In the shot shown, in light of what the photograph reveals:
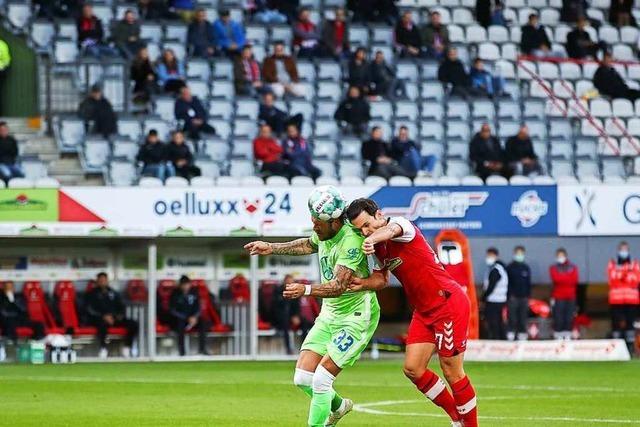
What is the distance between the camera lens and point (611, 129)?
33312mm

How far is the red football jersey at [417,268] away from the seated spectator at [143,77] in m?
17.6

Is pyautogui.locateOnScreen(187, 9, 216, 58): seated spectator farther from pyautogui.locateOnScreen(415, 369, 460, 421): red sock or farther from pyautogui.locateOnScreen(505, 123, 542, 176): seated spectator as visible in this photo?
pyautogui.locateOnScreen(415, 369, 460, 421): red sock

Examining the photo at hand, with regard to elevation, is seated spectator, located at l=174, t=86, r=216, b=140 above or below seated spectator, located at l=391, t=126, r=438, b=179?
above

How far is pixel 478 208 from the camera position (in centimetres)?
2873

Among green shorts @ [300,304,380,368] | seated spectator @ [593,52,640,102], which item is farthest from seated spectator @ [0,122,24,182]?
green shorts @ [300,304,380,368]

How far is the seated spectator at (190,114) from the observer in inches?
1138

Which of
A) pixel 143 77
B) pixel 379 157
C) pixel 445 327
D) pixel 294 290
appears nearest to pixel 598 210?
pixel 379 157

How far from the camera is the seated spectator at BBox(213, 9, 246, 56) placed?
3100 cm

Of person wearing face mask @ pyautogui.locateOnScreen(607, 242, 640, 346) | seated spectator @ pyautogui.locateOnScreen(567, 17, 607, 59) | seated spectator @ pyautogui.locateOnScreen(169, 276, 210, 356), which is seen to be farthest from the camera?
seated spectator @ pyautogui.locateOnScreen(567, 17, 607, 59)

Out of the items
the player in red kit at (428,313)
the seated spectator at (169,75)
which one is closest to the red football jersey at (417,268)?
the player in red kit at (428,313)

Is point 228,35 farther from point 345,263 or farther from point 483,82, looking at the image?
point 345,263

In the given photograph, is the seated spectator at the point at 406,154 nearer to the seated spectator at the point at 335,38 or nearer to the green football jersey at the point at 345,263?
the seated spectator at the point at 335,38

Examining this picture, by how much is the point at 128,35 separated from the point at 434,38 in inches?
273

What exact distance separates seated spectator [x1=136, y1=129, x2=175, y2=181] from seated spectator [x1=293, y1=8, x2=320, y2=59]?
5.22 meters
